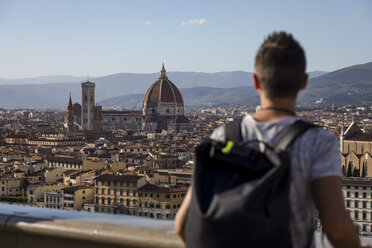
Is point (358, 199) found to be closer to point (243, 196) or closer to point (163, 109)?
point (243, 196)

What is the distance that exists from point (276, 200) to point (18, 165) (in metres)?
28.3

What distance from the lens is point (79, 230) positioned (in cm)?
205

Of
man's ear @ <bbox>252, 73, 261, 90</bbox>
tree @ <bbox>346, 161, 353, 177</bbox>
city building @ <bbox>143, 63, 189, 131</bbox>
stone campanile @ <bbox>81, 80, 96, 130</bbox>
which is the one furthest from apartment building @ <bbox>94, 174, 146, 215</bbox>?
city building @ <bbox>143, 63, 189, 131</bbox>

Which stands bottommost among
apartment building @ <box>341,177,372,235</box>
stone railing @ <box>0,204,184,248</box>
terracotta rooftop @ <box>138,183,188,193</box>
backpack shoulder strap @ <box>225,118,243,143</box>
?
apartment building @ <box>341,177,372,235</box>

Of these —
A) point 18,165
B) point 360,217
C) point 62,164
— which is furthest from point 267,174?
point 62,164

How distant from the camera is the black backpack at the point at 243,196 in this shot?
1.34 meters

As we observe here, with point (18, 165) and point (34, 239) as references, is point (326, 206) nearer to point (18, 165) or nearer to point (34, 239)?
Result: point (34, 239)

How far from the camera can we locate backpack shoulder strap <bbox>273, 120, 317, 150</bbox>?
1410 millimetres

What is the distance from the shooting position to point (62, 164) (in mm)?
32156

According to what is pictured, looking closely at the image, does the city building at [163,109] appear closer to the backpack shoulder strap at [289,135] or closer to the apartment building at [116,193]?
the apartment building at [116,193]

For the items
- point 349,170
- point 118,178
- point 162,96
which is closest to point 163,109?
point 162,96

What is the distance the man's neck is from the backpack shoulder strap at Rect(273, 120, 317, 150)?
59 millimetres

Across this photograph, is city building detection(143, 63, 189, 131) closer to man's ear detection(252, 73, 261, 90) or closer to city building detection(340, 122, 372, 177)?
city building detection(340, 122, 372, 177)

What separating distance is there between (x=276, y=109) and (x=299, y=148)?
13cm
